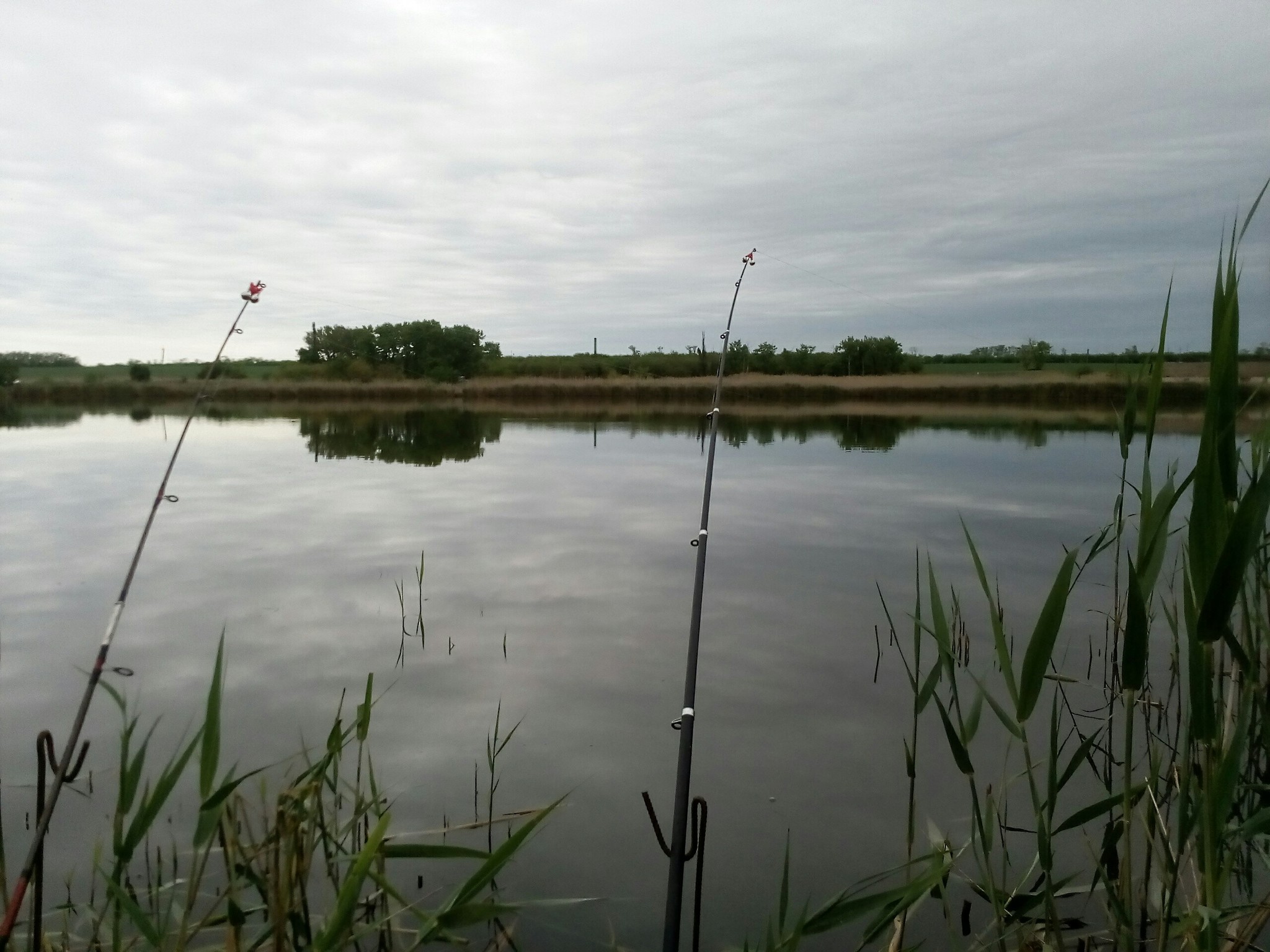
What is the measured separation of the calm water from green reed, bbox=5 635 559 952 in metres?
0.35

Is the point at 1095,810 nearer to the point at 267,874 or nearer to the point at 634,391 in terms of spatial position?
the point at 267,874

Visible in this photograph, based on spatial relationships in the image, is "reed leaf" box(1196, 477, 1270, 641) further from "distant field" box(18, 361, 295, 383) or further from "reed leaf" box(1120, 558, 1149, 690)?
"distant field" box(18, 361, 295, 383)

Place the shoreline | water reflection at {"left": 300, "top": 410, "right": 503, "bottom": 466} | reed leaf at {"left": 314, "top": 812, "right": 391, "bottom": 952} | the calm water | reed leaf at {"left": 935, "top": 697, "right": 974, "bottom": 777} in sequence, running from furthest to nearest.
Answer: the shoreline, water reflection at {"left": 300, "top": 410, "right": 503, "bottom": 466}, the calm water, reed leaf at {"left": 935, "top": 697, "right": 974, "bottom": 777}, reed leaf at {"left": 314, "top": 812, "right": 391, "bottom": 952}

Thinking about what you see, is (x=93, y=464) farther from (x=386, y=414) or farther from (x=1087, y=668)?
(x=386, y=414)

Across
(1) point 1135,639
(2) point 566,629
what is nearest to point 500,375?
(2) point 566,629

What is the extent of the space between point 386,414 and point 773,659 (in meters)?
25.2

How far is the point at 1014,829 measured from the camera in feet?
9.43

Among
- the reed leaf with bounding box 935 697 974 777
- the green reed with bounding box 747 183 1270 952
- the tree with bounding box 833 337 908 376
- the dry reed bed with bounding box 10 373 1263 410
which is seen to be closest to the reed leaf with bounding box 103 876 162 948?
the green reed with bounding box 747 183 1270 952

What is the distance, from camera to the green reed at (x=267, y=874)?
160 cm

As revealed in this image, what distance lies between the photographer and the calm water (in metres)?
3.01

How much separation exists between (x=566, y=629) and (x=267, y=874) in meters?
3.55

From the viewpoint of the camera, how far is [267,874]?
1763 millimetres

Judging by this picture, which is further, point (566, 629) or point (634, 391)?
point (634, 391)

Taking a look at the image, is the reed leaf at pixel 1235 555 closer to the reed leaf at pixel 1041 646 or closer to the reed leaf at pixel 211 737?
the reed leaf at pixel 1041 646
